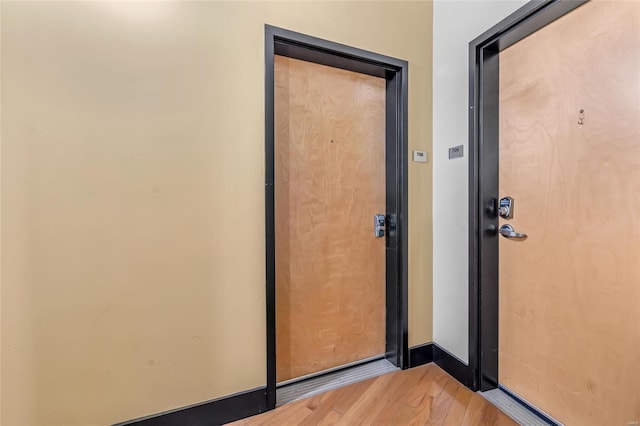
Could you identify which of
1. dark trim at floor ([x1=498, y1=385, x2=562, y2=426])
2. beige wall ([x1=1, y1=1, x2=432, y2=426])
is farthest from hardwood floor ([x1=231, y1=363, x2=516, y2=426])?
beige wall ([x1=1, y1=1, x2=432, y2=426])

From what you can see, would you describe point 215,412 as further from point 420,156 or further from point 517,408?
point 420,156

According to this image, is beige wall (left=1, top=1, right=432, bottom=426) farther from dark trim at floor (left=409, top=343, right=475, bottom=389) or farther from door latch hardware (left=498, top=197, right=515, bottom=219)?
door latch hardware (left=498, top=197, right=515, bottom=219)

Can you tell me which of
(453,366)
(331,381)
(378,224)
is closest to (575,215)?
(378,224)

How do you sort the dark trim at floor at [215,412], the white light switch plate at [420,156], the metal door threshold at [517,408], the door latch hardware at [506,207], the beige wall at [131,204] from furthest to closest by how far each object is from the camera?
the white light switch plate at [420,156] → the door latch hardware at [506,207] → the metal door threshold at [517,408] → the dark trim at floor at [215,412] → the beige wall at [131,204]

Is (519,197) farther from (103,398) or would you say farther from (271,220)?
(103,398)

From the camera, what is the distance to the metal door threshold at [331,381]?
1645mm

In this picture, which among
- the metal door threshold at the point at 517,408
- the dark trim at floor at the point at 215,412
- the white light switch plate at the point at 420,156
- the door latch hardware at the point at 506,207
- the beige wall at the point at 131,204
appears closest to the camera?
the beige wall at the point at 131,204

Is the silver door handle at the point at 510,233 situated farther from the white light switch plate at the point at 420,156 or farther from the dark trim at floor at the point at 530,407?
the dark trim at floor at the point at 530,407

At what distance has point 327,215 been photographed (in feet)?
5.95

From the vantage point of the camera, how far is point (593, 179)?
1.23 metres

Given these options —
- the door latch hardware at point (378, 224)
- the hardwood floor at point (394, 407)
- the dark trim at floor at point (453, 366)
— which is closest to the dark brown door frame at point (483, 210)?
the dark trim at floor at point (453, 366)

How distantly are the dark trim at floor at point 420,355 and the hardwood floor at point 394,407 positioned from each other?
14 cm

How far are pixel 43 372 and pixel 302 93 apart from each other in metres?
1.75

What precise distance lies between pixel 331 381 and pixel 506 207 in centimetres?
142
